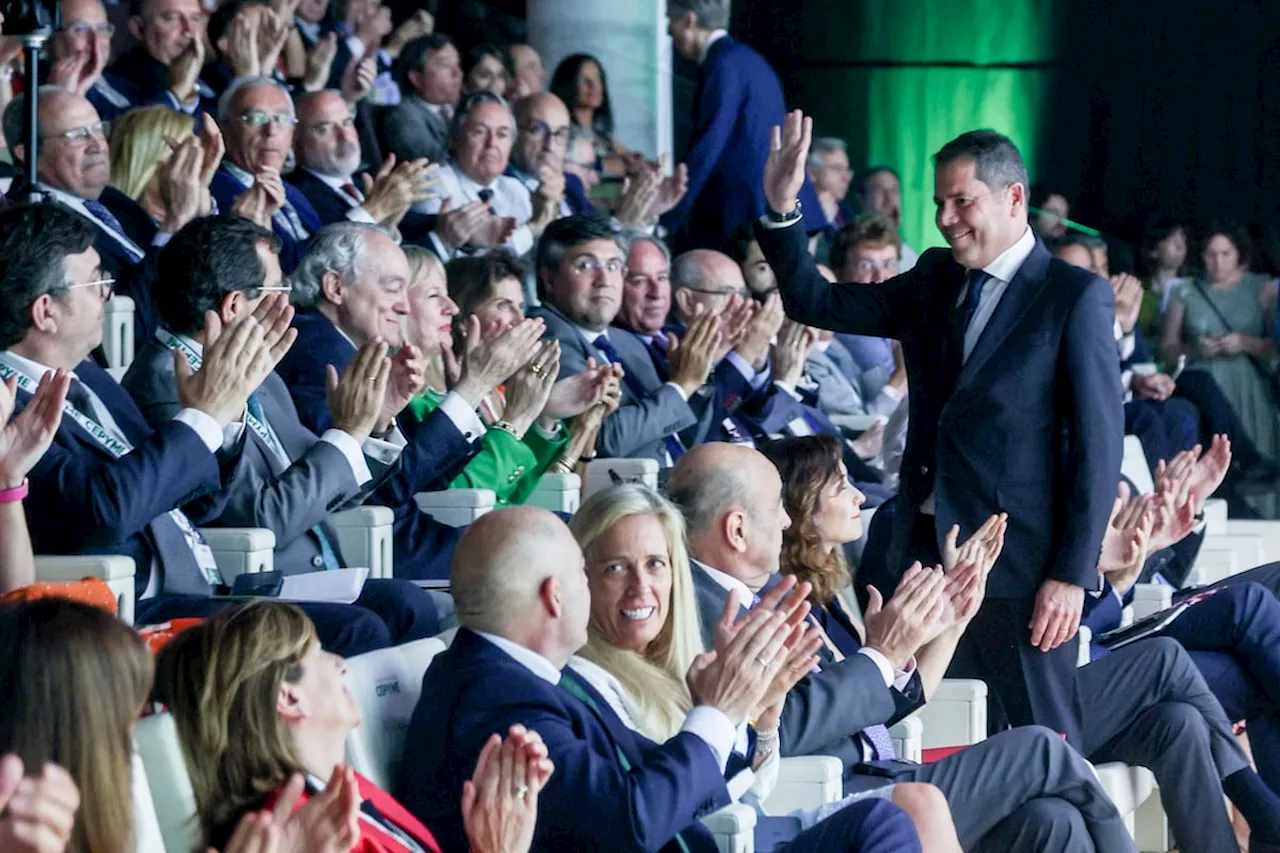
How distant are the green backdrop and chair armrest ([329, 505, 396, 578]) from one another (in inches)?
266

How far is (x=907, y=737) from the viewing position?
353 centimetres

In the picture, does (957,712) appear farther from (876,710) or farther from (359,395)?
(359,395)

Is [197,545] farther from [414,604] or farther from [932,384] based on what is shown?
[932,384]

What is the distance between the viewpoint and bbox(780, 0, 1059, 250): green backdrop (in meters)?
10.3

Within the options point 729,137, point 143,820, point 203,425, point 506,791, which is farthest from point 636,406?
point 143,820

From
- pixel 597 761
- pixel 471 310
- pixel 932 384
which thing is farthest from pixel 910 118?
pixel 597 761

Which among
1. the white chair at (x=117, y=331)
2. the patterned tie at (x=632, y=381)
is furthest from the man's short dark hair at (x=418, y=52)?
the white chair at (x=117, y=331)

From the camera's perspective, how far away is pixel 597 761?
2471 millimetres

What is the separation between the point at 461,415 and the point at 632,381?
4.31 feet

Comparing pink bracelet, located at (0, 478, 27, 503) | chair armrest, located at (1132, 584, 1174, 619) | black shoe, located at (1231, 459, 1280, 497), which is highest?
pink bracelet, located at (0, 478, 27, 503)

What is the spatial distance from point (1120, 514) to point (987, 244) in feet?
3.17

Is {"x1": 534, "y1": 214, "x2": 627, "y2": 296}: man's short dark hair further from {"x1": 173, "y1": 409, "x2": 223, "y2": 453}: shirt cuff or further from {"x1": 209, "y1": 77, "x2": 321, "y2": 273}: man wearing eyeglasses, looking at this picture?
{"x1": 173, "y1": 409, "x2": 223, "y2": 453}: shirt cuff

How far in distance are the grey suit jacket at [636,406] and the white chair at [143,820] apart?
2720 millimetres

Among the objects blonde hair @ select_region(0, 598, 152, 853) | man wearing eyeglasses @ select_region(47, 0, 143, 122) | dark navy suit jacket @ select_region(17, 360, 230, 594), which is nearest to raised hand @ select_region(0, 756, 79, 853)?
blonde hair @ select_region(0, 598, 152, 853)
